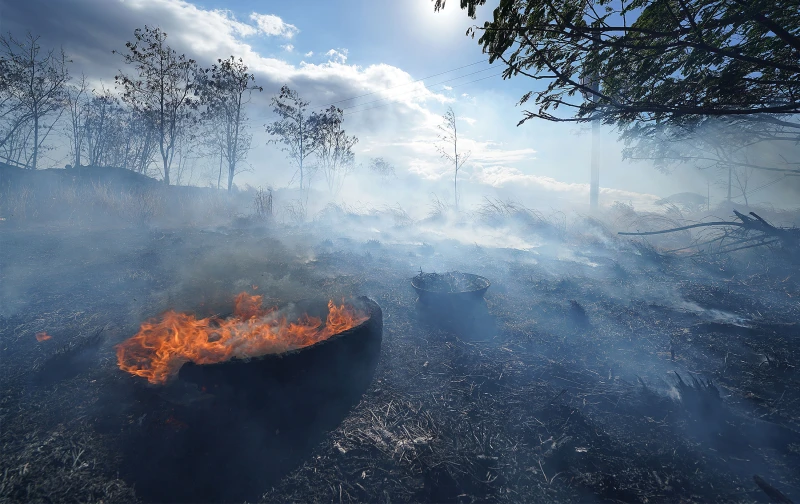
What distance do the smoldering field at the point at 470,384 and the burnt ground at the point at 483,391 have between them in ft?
0.08

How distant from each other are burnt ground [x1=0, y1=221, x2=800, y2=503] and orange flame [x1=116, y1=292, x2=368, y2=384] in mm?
509

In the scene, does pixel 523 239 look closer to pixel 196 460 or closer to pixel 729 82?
pixel 729 82

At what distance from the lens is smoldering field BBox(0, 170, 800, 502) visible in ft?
9.96

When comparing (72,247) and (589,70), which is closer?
(589,70)

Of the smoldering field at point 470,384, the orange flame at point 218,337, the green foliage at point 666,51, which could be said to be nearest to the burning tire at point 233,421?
the smoldering field at point 470,384

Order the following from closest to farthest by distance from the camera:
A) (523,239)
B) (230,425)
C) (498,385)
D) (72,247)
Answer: (230,425), (498,385), (72,247), (523,239)

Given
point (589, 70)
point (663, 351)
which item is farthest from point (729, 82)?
point (663, 351)

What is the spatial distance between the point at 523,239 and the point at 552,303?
1074 centimetres

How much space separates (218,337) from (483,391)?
4039mm

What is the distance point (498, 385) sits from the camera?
470cm

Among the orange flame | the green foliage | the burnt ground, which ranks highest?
the green foliage

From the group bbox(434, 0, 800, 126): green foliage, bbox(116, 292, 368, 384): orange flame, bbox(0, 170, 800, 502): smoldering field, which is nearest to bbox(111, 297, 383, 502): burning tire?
bbox(0, 170, 800, 502): smoldering field

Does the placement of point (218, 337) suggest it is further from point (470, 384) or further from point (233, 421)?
point (470, 384)

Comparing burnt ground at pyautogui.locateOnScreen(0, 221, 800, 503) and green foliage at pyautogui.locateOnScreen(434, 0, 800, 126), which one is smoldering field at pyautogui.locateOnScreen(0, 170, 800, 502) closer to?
burnt ground at pyautogui.locateOnScreen(0, 221, 800, 503)
